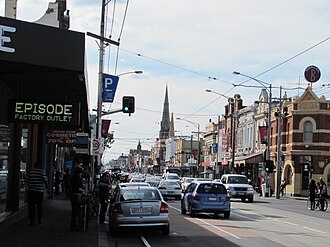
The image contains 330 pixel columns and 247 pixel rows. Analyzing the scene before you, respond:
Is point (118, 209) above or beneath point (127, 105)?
beneath

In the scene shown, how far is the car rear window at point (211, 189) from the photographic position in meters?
24.3

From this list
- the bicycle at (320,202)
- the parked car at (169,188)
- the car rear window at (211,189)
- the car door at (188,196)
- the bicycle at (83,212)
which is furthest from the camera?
the parked car at (169,188)

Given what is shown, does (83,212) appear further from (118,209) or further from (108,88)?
(108,88)

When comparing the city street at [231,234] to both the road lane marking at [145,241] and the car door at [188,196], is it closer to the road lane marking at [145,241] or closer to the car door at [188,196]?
the road lane marking at [145,241]

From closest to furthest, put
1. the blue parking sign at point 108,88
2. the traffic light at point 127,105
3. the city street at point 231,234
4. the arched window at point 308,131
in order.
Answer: the city street at point 231,234, the traffic light at point 127,105, the blue parking sign at point 108,88, the arched window at point 308,131

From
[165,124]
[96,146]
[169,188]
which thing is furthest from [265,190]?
[165,124]

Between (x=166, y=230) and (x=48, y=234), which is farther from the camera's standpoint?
(x=166, y=230)

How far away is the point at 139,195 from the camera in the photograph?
17438 millimetres

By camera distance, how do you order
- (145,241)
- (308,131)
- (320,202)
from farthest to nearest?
1. (308,131)
2. (320,202)
3. (145,241)

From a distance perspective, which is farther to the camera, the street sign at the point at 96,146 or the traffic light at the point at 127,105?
the traffic light at the point at 127,105

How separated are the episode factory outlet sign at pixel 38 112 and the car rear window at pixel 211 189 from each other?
34.0ft

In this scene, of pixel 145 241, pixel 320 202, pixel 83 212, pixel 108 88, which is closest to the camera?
pixel 145 241

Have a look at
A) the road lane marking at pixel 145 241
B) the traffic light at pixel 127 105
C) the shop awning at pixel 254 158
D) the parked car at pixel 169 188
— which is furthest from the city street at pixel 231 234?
the shop awning at pixel 254 158

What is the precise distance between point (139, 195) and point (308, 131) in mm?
46257
